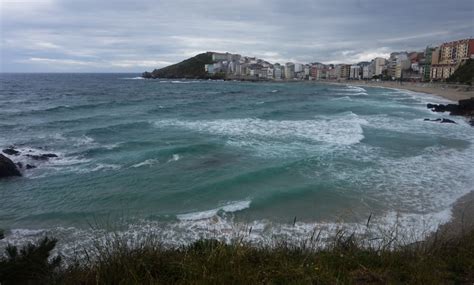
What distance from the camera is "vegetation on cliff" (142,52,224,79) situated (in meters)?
155

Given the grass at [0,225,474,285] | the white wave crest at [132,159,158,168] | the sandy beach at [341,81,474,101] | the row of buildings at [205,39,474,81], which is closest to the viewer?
the grass at [0,225,474,285]

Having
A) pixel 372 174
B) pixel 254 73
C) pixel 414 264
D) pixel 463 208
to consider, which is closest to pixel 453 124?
pixel 372 174

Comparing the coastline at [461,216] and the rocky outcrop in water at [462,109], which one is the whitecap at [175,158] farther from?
the rocky outcrop in water at [462,109]

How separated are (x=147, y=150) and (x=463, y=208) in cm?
1287

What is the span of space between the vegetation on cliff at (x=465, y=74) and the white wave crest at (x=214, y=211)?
84.8 metres

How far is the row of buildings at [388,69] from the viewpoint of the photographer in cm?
10962

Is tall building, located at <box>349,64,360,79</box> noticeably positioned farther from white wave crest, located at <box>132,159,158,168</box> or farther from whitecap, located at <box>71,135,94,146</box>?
white wave crest, located at <box>132,159,158,168</box>

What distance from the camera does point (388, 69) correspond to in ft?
478

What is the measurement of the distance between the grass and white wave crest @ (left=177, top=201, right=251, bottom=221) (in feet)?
15.5

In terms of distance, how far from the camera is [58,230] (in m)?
8.77

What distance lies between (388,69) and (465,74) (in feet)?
206

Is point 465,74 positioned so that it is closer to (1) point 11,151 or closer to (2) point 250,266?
(1) point 11,151

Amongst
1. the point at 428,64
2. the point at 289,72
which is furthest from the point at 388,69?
the point at 289,72

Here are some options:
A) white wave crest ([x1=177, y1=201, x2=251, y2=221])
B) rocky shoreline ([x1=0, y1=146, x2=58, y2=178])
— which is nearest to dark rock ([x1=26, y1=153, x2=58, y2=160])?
rocky shoreline ([x1=0, y1=146, x2=58, y2=178])
